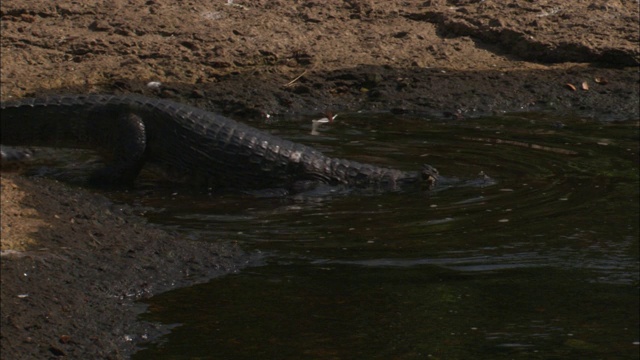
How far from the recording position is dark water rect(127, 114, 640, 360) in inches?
208

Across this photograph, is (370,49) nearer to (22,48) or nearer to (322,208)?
(22,48)

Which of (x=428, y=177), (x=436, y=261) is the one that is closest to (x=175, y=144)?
(x=428, y=177)

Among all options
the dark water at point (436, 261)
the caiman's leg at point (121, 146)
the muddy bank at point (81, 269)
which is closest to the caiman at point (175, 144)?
the caiman's leg at point (121, 146)

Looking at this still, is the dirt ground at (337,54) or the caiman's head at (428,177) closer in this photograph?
the caiman's head at (428,177)

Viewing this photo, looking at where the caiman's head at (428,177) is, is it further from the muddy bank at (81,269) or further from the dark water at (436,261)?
the muddy bank at (81,269)

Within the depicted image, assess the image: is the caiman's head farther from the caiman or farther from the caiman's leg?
the caiman's leg

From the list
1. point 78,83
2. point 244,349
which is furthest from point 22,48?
point 244,349

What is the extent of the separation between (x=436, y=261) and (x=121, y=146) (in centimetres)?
286

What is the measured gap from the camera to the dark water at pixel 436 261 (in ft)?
17.4

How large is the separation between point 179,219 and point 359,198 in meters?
1.30

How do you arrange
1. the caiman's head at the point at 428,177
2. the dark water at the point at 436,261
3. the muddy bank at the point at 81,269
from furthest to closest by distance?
the caiman's head at the point at 428,177, the dark water at the point at 436,261, the muddy bank at the point at 81,269

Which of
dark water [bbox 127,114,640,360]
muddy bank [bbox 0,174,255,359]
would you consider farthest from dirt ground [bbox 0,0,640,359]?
muddy bank [bbox 0,174,255,359]

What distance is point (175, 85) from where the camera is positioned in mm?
11062

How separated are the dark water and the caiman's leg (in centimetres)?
55
